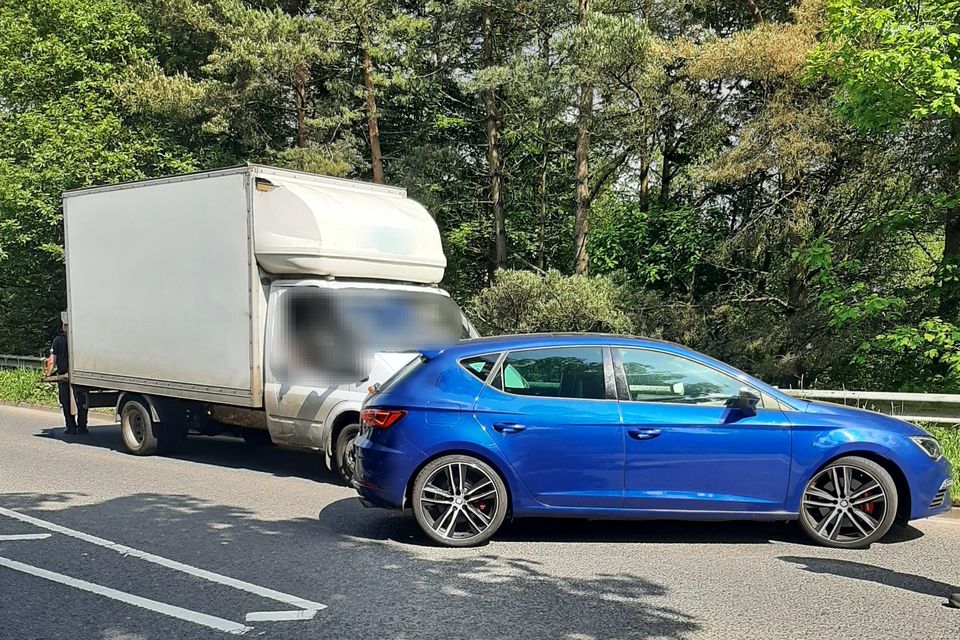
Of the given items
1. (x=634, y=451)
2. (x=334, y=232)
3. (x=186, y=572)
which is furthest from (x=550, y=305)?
(x=186, y=572)

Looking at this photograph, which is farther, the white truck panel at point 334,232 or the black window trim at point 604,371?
the white truck panel at point 334,232

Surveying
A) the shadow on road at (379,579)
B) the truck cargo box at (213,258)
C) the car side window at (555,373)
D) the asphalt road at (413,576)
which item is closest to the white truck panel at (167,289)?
the truck cargo box at (213,258)

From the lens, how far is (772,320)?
17328mm

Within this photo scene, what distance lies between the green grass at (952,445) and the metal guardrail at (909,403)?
18 cm

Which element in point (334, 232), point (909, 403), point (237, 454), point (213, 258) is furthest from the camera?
point (237, 454)

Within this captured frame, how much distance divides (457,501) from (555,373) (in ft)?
3.97

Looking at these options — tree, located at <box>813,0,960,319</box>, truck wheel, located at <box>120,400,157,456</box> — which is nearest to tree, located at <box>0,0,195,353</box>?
truck wheel, located at <box>120,400,157,456</box>

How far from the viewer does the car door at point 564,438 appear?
613 cm

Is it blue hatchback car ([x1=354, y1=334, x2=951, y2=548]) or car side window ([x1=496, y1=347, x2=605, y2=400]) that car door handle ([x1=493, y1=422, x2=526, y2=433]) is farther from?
car side window ([x1=496, y1=347, x2=605, y2=400])

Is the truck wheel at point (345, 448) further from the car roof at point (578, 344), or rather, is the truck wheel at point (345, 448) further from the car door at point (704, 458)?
the car door at point (704, 458)

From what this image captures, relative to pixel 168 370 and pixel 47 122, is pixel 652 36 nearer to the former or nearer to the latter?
pixel 168 370

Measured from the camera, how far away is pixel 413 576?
18.2 ft

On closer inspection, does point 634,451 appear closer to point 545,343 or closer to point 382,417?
point 545,343

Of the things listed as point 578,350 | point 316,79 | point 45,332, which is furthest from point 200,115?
point 578,350
